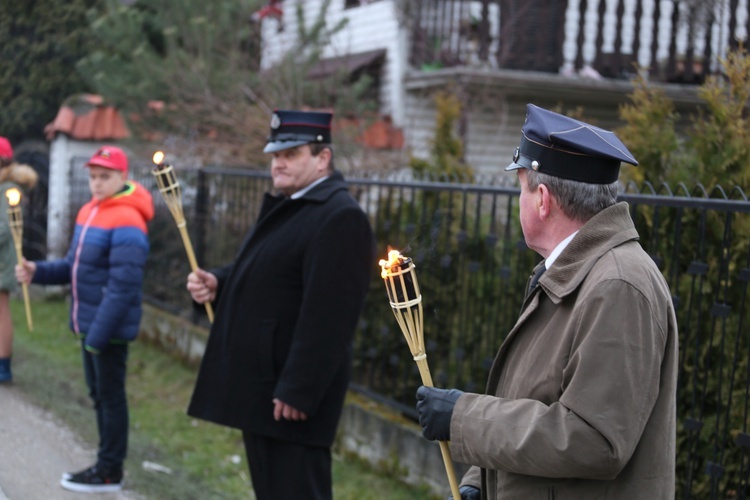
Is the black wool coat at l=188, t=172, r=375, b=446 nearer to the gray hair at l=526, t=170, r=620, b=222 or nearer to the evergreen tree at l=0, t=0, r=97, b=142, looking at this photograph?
the gray hair at l=526, t=170, r=620, b=222

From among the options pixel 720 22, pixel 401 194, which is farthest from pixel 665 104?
pixel 720 22

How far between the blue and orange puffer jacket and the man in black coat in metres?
1.19

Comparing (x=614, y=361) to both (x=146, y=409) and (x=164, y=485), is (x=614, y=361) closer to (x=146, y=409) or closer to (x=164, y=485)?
(x=164, y=485)

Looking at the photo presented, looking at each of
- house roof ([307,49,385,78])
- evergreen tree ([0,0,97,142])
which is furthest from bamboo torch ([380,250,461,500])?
evergreen tree ([0,0,97,142])

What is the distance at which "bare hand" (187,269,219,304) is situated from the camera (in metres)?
4.30

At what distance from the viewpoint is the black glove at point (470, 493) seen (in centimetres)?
264

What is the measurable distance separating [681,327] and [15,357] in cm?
626

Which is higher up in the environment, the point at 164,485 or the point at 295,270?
the point at 295,270

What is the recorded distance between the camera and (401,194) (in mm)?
6031

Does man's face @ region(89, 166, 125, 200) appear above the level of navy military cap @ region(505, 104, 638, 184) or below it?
below

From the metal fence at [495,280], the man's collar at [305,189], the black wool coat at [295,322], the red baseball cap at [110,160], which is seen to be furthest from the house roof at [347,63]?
the black wool coat at [295,322]

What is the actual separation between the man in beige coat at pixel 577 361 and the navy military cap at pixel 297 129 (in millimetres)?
1799

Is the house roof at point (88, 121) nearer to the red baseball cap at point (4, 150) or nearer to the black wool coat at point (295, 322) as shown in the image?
the red baseball cap at point (4, 150)

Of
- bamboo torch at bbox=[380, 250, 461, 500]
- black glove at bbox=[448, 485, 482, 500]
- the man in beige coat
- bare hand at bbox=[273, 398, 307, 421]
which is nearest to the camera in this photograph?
the man in beige coat
